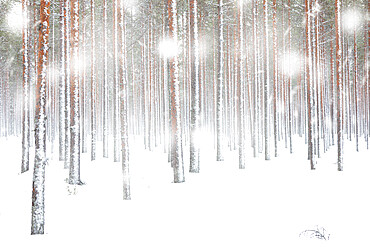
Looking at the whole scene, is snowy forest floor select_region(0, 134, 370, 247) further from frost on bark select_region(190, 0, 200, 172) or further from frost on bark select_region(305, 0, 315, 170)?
frost on bark select_region(190, 0, 200, 172)

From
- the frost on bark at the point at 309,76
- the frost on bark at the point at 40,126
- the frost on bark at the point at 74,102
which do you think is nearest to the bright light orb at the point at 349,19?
the frost on bark at the point at 309,76

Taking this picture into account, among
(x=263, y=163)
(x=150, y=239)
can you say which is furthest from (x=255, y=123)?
(x=150, y=239)

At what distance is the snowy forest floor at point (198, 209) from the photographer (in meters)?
5.54

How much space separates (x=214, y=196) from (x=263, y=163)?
7.71m

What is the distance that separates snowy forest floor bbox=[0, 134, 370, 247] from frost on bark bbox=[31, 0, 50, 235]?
499 millimetres

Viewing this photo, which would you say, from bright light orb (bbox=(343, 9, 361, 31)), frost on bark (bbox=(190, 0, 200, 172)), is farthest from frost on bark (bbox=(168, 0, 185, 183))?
bright light orb (bbox=(343, 9, 361, 31))

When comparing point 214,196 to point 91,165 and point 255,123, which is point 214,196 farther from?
point 255,123

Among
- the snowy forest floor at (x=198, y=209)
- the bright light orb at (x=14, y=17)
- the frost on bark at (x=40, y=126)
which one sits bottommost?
the snowy forest floor at (x=198, y=209)

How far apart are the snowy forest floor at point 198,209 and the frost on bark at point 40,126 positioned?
0.50 metres

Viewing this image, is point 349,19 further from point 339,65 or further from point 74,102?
→ point 74,102

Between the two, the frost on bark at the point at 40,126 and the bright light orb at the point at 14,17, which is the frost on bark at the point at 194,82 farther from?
the bright light orb at the point at 14,17

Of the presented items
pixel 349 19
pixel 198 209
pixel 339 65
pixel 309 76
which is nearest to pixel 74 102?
pixel 198 209

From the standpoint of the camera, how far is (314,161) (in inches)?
535

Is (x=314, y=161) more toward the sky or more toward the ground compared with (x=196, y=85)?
more toward the ground
